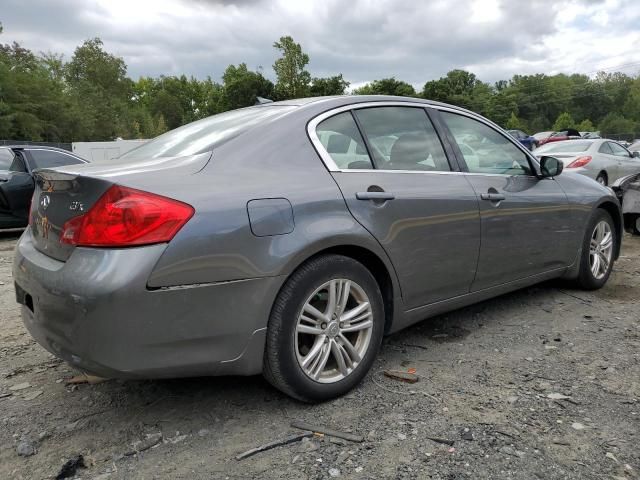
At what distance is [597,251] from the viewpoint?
4543 millimetres

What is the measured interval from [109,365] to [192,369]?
1.09 ft

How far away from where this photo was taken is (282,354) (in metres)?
2.40

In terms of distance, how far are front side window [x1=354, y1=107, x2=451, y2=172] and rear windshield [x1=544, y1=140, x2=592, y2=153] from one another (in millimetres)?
9358

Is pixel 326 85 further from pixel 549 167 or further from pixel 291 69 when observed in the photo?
pixel 549 167

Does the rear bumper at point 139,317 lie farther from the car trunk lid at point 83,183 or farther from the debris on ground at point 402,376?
the debris on ground at point 402,376

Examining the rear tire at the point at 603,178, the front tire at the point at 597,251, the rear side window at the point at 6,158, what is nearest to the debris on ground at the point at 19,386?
the front tire at the point at 597,251

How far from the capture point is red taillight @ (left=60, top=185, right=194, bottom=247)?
2.08 meters

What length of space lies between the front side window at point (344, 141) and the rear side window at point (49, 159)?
21.4 feet

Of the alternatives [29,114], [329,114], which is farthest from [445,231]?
[29,114]

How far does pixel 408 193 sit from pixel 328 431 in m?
1.33

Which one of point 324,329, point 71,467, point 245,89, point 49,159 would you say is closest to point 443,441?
point 324,329

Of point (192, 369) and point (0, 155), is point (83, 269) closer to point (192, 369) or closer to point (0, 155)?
point (192, 369)

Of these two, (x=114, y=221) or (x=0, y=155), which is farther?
(x=0, y=155)

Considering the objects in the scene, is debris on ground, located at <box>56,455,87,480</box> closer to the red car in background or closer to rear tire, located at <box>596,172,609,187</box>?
rear tire, located at <box>596,172,609,187</box>
